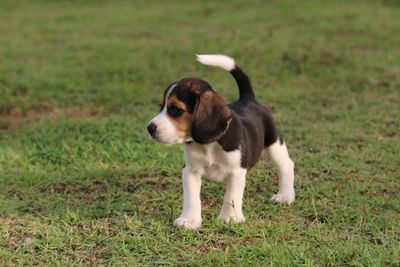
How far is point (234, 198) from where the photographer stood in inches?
173

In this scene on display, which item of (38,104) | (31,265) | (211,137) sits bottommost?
(38,104)

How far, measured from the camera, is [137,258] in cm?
409

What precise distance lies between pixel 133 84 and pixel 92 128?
7.15 ft

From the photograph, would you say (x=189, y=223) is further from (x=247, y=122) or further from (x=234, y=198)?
(x=247, y=122)

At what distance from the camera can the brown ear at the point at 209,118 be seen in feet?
13.2

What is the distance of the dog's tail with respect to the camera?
14.3 ft

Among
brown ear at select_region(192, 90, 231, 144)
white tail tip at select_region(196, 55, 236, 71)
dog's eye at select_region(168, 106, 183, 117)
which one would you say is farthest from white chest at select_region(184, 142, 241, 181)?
white tail tip at select_region(196, 55, 236, 71)

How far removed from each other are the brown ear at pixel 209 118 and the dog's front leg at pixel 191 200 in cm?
37

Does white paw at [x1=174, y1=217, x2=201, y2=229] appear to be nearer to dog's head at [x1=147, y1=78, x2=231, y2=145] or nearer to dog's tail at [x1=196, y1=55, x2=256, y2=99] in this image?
dog's head at [x1=147, y1=78, x2=231, y2=145]

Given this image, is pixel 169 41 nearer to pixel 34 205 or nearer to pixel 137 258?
pixel 34 205

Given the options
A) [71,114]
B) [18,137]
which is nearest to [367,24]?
[71,114]

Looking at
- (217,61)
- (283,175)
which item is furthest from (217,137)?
(283,175)

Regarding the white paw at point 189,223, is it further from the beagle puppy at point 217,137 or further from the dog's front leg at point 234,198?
the dog's front leg at point 234,198

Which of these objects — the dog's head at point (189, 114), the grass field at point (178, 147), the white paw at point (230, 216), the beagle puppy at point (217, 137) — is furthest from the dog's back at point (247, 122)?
the grass field at point (178, 147)
